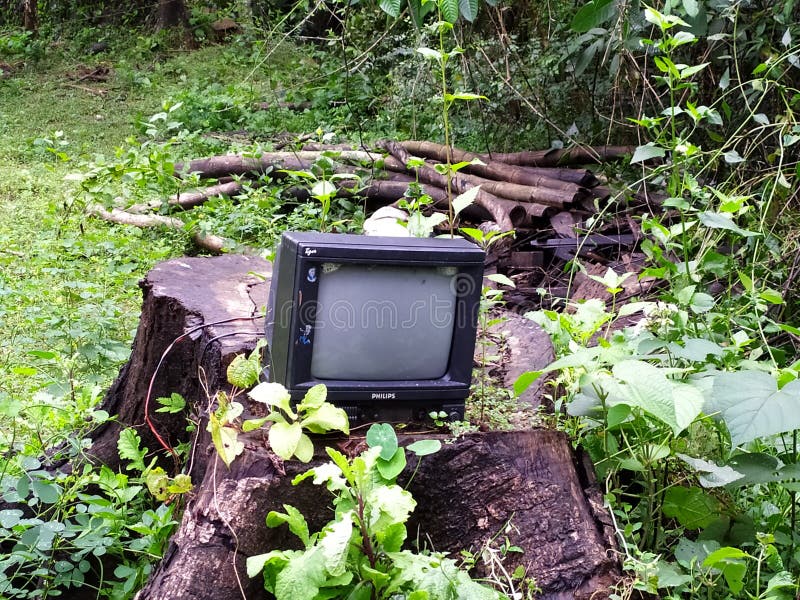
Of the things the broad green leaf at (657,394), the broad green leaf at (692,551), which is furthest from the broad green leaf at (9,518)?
the broad green leaf at (692,551)

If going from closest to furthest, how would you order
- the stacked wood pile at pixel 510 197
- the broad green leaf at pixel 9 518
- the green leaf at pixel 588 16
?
1. the broad green leaf at pixel 9 518
2. the green leaf at pixel 588 16
3. the stacked wood pile at pixel 510 197

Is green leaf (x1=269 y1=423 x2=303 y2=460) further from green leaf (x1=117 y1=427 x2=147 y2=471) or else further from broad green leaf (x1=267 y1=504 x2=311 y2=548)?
green leaf (x1=117 y1=427 x2=147 y2=471)

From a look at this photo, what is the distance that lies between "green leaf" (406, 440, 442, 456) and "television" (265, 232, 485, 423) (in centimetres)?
20

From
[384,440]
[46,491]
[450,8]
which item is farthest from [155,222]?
[384,440]

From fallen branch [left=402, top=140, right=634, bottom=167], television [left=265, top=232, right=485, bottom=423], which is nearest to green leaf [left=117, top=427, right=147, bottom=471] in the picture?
television [left=265, top=232, right=485, bottom=423]

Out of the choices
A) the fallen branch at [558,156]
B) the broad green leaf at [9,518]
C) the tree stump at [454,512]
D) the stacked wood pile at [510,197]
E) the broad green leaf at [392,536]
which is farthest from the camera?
the fallen branch at [558,156]

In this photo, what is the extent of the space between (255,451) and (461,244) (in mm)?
736

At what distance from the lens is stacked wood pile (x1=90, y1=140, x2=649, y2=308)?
5012mm

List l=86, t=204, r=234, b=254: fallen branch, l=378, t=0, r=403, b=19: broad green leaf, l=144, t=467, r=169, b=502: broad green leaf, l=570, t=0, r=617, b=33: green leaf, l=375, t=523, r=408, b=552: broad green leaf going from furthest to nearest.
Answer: l=86, t=204, r=234, b=254: fallen branch < l=570, t=0, r=617, b=33: green leaf < l=378, t=0, r=403, b=19: broad green leaf < l=144, t=467, r=169, b=502: broad green leaf < l=375, t=523, r=408, b=552: broad green leaf

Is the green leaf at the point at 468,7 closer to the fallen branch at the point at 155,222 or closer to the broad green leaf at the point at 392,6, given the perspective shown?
the broad green leaf at the point at 392,6

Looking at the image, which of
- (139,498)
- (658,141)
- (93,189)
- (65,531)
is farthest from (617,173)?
(65,531)

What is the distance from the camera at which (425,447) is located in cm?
203

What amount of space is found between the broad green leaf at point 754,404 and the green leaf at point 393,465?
72cm

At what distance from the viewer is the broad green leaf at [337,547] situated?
5.76 feet
